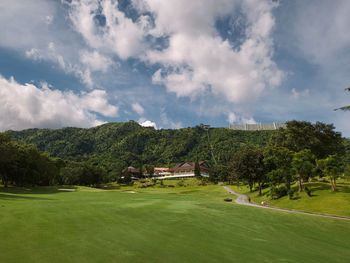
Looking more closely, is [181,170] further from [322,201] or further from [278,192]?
[322,201]

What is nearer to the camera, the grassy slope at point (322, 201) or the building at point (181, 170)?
the grassy slope at point (322, 201)

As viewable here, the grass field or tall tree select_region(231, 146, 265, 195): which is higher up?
tall tree select_region(231, 146, 265, 195)

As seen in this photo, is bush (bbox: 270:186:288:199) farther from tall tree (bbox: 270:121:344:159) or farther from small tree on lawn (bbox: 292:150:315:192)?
tall tree (bbox: 270:121:344:159)

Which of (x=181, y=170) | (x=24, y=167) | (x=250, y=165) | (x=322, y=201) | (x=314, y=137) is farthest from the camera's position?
(x=181, y=170)

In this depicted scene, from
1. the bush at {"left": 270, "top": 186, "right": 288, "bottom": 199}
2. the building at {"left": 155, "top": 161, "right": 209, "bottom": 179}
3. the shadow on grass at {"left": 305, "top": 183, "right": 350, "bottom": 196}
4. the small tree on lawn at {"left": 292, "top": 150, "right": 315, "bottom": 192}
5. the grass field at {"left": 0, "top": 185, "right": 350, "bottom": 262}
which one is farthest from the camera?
the building at {"left": 155, "top": 161, "right": 209, "bottom": 179}

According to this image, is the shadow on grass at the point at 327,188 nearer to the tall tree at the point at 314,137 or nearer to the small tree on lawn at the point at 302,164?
the small tree on lawn at the point at 302,164

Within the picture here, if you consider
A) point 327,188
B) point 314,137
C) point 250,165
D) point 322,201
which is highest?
point 314,137

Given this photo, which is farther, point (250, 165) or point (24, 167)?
point (24, 167)

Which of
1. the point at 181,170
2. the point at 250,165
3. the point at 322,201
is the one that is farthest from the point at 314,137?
the point at 181,170

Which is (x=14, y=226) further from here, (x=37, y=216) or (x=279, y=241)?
(x=279, y=241)

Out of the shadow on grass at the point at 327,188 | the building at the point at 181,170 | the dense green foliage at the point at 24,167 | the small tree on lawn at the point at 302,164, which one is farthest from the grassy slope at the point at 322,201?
the building at the point at 181,170

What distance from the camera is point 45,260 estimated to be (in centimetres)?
1034

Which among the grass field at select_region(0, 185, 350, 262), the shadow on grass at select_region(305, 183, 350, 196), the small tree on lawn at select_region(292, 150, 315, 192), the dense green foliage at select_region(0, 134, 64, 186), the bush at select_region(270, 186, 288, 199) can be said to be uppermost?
the dense green foliage at select_region(0, 134, 64, 186)

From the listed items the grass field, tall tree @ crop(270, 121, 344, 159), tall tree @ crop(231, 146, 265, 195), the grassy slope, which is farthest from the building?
the grass field
